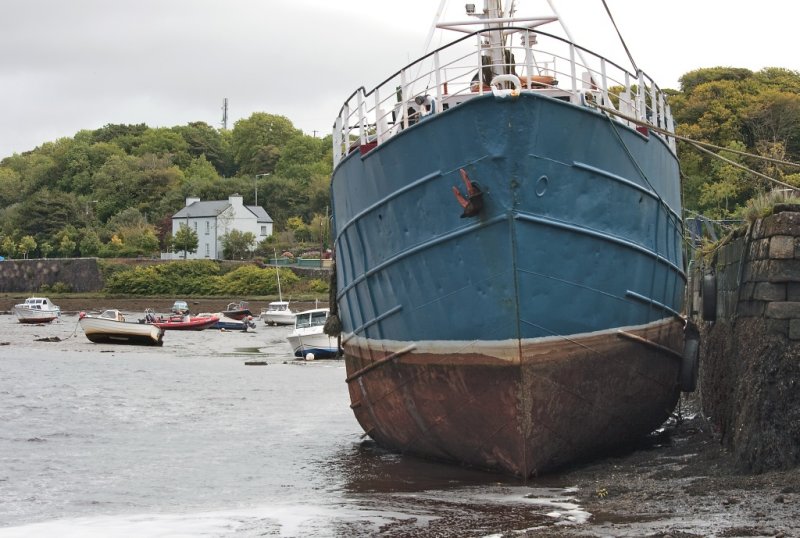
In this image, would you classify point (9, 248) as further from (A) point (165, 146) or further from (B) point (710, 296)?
(B) point (710, 296)

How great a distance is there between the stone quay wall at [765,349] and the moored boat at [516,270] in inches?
45.3

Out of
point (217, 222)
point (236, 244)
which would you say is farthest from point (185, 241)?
point (236, 244)

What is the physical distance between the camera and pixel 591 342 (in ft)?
32.4

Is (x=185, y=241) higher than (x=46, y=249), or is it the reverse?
(x=46, y=249)

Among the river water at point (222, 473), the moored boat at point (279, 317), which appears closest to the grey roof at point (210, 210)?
the moored boat at point (279, 317)

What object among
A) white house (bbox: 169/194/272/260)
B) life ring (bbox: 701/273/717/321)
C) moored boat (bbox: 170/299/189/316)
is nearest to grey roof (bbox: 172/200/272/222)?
white house (bbox: 169/194/272/260)

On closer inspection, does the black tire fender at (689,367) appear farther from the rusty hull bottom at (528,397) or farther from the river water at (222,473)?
the river water at (222,473)

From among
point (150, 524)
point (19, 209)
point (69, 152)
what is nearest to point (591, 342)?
point (150, 524)

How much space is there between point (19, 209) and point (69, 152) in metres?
18.6

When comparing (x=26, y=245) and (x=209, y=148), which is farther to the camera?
(x=209, y=148)

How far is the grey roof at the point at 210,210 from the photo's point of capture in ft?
290

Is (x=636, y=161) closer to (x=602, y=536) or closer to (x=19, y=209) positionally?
(x=602, y=536)

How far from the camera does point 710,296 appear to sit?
1195 centimetres

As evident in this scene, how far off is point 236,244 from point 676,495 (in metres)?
78.4
